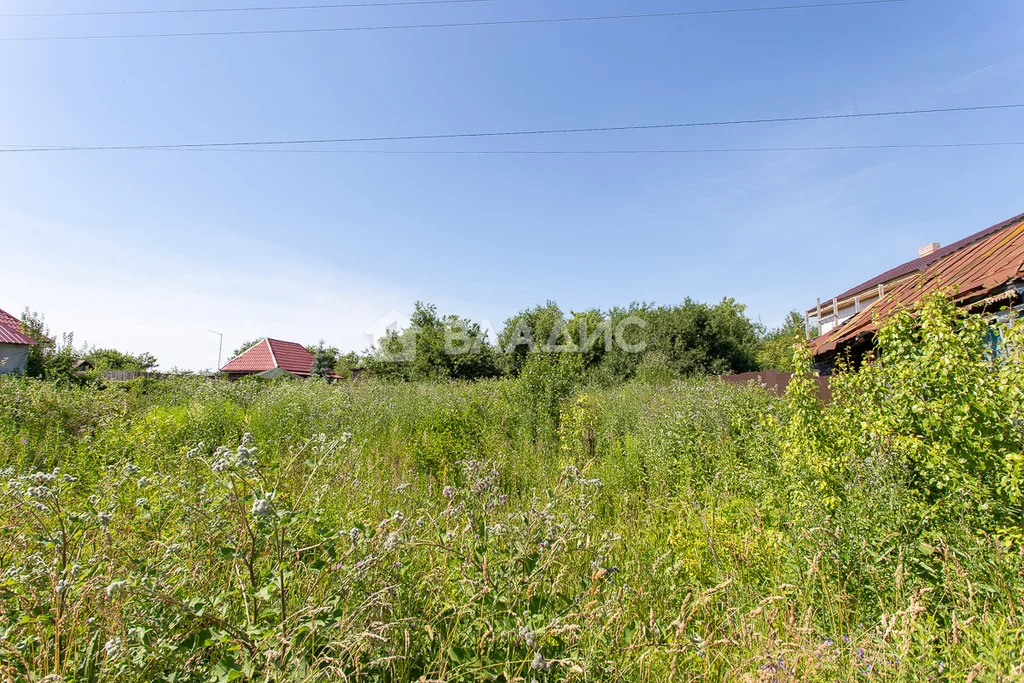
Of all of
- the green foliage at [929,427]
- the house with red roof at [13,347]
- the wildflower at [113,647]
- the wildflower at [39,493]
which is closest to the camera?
the wildflower at [113,647]

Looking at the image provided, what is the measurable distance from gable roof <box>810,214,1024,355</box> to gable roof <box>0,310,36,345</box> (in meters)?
24.3

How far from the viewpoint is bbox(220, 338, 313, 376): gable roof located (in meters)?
28.2

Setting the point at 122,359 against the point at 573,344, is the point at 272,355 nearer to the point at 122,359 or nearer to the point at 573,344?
the point at 122,359

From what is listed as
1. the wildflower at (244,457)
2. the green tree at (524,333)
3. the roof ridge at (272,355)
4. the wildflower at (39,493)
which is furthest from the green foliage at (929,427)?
the roof ridge at (272,355)

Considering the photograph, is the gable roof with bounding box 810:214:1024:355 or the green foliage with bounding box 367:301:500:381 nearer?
the gable roof with bounding box 810:214:1024:355

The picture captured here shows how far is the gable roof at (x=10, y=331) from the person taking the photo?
16991mm

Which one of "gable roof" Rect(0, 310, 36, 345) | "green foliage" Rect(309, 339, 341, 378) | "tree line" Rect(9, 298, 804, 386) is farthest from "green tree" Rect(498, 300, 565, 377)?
"gable roof" Rect(0, 310, 36, 345)

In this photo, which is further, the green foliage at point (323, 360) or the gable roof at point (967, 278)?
the green foliage at point (323, 360)

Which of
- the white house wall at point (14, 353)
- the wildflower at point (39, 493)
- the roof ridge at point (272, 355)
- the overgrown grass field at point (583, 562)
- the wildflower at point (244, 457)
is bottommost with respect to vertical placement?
the overgrown grass field at point (583, 562)

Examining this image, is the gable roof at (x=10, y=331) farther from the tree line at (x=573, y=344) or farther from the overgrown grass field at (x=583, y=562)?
the overgrown grass field at (x=583, y=562)

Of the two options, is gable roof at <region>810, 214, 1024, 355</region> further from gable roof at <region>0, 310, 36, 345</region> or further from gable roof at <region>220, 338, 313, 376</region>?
gable roof at <region>220, 338, 313, 376</region>

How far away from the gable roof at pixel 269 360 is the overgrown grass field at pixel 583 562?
26.2 metres

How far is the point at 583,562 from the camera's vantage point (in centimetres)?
221

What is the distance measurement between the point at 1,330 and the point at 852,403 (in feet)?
88.4
